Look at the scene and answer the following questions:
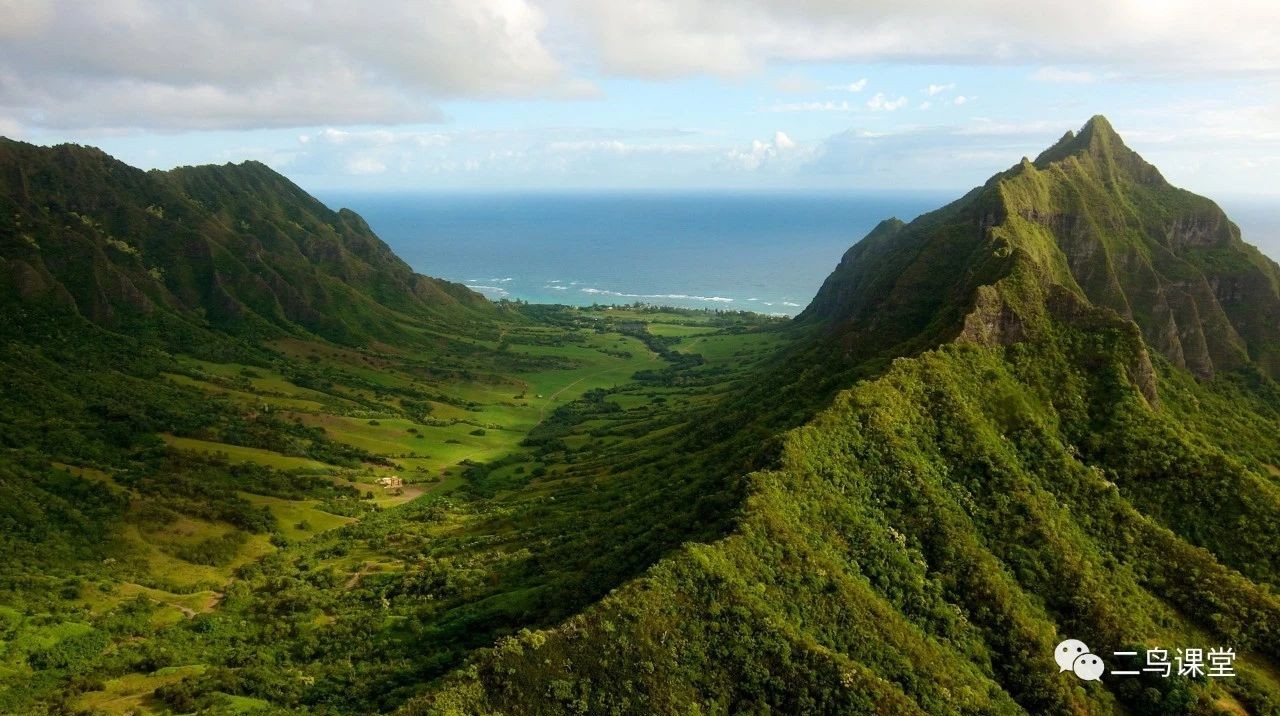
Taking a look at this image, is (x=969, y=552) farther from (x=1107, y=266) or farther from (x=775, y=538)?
(x=1107, y=266)

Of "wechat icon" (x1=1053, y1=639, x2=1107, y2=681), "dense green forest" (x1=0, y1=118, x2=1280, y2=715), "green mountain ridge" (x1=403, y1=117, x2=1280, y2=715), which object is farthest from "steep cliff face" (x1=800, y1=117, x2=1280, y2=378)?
"wechat icon" (x1=1053, y1=639, x2=1107, y2=681)

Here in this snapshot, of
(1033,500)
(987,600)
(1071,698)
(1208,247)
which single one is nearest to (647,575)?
(987,600)

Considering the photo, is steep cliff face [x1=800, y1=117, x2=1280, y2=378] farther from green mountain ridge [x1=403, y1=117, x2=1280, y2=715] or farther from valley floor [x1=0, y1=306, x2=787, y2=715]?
valley floor [x1=0, y1=306, x2=787, y2=715]

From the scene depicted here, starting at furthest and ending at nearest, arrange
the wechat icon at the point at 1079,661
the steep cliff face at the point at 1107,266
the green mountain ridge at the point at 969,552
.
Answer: the steep cliff face at the point at 1107,266, the wechat icon at the point at 1079,661, the green mountain ridge at the point at 969,552

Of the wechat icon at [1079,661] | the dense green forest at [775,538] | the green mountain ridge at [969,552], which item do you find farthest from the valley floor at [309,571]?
the wechat icon at [1079,661]

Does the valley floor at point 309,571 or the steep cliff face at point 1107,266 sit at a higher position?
the steep cliff face at point 1107,266

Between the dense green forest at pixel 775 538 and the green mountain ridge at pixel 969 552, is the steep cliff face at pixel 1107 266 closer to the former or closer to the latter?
the dense green forest at pixel 775 538
